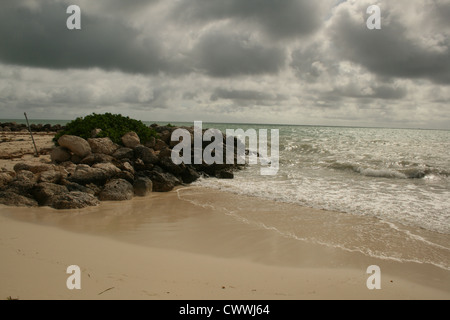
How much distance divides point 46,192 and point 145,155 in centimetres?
479

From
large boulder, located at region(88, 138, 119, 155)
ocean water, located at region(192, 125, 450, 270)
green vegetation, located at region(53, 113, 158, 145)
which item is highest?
green vegetation, located at region(53, 113, 158, 145)

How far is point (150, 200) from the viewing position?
951 centimetres

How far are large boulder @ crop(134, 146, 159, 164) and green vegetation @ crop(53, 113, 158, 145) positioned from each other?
78.1 inches

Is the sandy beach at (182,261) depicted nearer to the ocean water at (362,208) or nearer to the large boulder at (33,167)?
the ocean water at (362,208)

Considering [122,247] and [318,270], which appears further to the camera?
[122,247]

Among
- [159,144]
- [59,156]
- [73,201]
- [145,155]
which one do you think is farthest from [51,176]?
[159,144]

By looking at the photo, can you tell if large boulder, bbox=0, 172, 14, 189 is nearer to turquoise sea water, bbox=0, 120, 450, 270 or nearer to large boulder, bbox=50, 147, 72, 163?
large boulder, bbox=50, 147, 72, 163

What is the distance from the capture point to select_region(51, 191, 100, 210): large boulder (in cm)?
771

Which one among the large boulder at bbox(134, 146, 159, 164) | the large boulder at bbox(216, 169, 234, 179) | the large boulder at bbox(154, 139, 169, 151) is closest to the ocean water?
the large boulder at bbox(216, 169, 234, 179)

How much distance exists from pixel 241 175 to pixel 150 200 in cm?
618

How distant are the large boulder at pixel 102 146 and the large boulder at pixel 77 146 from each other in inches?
13.4

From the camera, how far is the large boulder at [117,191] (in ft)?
29.6

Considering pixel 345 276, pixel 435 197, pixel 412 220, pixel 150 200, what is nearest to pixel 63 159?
pixel 150 200
